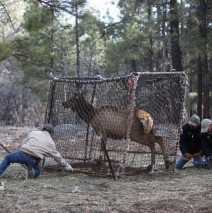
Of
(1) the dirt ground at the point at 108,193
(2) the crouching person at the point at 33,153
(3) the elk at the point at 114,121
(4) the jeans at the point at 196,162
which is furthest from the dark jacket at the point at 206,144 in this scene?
(2) the crouching person at the point at 33,153

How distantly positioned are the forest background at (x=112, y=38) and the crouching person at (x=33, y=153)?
1873mm

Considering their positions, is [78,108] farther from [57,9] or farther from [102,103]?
[57,9]

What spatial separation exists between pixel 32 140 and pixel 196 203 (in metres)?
3.20

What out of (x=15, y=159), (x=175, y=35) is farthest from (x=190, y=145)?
(x=175, y=35)

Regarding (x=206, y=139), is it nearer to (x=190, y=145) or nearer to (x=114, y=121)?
(x=190, y=145)

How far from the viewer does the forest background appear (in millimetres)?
9992

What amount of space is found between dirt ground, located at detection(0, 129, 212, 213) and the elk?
2.35 feet

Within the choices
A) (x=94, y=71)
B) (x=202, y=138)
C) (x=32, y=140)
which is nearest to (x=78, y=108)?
(x=32, y=140)

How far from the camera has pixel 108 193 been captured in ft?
20.7

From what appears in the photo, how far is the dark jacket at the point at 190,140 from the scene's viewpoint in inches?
346

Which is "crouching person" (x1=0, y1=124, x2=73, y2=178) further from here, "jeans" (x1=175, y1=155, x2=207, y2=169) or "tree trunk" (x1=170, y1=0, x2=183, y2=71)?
"tree trunk" (x1=170, y1=0, x2=183, y2=71)

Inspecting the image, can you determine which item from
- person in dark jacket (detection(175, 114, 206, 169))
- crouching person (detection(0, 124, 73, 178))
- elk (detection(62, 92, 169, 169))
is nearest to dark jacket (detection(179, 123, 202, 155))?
person in dark jacket (detection(175, 114, 206, 169))

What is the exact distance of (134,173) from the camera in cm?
824

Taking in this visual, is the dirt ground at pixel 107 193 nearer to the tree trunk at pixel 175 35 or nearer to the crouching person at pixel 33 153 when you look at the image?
the crouching person at pixel 33 153
